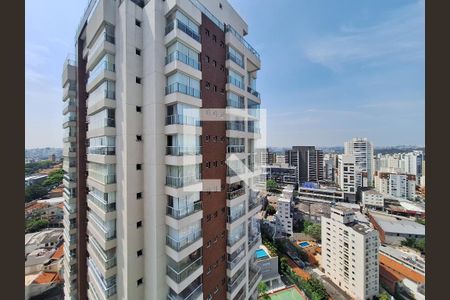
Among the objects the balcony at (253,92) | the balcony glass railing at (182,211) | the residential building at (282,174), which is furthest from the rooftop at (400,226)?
the balcony glass railing at (182,211)

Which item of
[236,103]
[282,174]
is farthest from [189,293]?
[282,174]

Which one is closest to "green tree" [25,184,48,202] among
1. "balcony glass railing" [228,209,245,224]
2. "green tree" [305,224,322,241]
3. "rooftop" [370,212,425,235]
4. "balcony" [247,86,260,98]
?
"balcony glass railing" [228,209,245,224]

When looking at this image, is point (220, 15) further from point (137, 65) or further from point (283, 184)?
point (283, 184)

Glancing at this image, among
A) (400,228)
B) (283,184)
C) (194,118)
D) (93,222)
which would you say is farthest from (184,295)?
(283,184)

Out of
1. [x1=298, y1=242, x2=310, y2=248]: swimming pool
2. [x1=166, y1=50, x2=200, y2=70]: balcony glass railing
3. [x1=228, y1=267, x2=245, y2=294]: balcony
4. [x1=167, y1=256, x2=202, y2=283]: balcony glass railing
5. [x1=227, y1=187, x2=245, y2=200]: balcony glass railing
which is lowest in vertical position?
[x1=298, y1=242, x2=310, y2=248]: swimming pool

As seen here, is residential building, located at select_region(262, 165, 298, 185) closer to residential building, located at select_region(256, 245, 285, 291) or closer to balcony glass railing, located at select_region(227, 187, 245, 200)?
residential building, located at select_region(256, 245, 285, 291)
